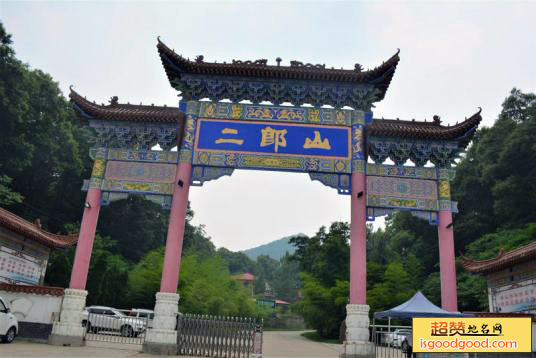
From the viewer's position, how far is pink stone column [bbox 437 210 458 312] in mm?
12344

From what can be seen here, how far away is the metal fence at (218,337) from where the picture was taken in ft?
35.3

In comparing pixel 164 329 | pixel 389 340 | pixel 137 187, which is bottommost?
pixel 164 329

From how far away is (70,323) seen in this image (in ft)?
39.7

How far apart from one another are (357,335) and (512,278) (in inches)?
231

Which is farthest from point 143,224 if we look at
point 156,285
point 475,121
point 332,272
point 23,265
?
point 475,121

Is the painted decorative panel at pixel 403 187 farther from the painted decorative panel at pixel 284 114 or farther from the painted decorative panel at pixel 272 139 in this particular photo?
the painted decorative panel at pixel 284 114

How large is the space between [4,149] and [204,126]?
17.3 meters

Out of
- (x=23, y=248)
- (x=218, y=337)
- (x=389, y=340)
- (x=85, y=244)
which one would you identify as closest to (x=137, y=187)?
(x=85, y=244)

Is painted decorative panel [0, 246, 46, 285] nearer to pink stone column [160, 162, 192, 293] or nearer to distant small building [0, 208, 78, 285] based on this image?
distant small building [0, 208, 78, 285]

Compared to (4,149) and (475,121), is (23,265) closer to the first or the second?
(4,149)

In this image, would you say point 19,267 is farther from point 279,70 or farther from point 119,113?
point 279,70

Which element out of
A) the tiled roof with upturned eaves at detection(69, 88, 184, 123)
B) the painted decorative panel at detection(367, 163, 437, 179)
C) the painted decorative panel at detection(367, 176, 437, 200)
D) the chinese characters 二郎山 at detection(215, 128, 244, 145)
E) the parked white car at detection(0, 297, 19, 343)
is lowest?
the parked white car at detection(0, 297, 19, 343)

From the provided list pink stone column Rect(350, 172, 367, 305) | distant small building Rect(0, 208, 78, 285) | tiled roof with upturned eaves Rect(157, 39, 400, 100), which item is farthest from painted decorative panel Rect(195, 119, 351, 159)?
Answer: distant small building Rect(0, 208, 78, 285)

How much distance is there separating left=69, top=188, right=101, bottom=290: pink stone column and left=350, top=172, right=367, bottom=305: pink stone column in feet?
24.1
